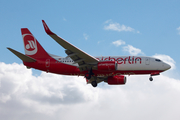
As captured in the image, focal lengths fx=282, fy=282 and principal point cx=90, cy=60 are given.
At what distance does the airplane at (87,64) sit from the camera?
44375mm

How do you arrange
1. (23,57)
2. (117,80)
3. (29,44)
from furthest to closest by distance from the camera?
1. (29,44)
2. (117,80)
3. (23,57)

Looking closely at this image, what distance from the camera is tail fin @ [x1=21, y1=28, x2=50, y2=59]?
50.4 meters

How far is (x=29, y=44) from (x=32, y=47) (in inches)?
33.9

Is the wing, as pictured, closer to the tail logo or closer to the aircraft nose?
the tail logo

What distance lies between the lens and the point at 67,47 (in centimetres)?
4088

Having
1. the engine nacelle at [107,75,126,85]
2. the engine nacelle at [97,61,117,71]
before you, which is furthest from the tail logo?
the engine nacelle at [107,75,126,85]

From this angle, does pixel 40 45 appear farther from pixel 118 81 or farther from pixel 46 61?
pixel 118 81

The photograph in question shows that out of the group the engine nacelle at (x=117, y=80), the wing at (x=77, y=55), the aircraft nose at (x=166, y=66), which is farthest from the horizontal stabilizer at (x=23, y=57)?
the aircraft nose at (x=166, y=66)

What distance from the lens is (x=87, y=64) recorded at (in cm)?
4597

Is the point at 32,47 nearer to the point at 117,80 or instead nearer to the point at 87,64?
the point at 87,64

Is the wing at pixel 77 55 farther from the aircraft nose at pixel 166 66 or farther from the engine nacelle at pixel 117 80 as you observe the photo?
the aircraft nose at pixel 166 66

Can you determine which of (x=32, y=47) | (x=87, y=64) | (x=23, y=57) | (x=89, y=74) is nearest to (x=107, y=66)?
(x=87, y=64)

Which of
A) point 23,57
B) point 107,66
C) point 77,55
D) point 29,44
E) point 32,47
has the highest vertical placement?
point 29,44

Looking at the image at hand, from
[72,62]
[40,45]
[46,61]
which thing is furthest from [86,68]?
[40,45]
